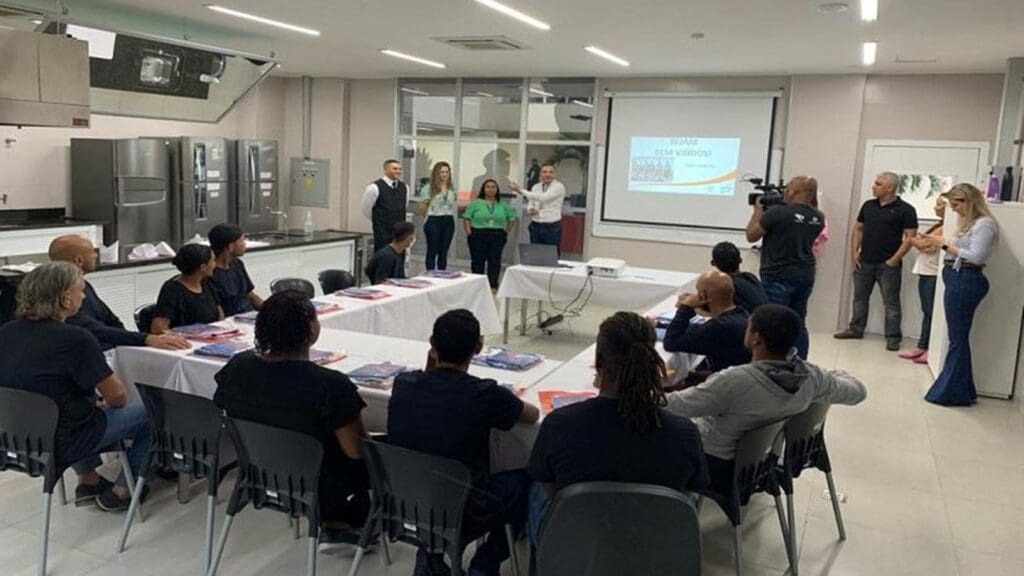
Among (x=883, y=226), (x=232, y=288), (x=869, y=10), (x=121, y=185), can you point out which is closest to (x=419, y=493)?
(x=232, y=288)

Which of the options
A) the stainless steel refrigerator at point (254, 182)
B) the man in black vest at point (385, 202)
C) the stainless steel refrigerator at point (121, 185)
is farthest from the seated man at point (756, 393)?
the stainless steel refrigerator at point (254, 182)

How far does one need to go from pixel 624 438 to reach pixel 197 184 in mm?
7103

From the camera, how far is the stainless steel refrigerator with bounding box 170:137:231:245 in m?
7.81

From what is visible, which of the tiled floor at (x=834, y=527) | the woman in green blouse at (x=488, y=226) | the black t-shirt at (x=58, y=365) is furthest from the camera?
the woman in green blouse at (x=488, y=226)

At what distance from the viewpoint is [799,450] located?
9.42 ft

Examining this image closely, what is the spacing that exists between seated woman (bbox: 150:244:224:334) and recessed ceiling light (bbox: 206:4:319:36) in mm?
2651

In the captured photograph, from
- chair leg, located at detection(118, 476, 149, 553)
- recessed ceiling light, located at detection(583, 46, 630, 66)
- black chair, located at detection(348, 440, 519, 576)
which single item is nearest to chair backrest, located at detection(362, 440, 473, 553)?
black chair, located at detection(348, 440, 519, 576)

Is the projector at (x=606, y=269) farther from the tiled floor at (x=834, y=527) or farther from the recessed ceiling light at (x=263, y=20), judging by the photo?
the recessed ceiling light at (x=263, y=20)

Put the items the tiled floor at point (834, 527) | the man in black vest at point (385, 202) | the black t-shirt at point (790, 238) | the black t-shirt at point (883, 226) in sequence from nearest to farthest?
the tiled floor at point (834, 527) < the black t-shirt at point (790, 238) < the black t-shirt at point (883, 226) < the man in black vest at point (385, 202)

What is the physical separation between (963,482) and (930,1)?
8.93 ft

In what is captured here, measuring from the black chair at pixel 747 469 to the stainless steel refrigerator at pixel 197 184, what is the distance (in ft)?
22.2

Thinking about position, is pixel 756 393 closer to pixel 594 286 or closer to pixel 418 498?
pixel 418 498

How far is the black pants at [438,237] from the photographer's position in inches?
334

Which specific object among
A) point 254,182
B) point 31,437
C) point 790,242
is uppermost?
point 254,182
